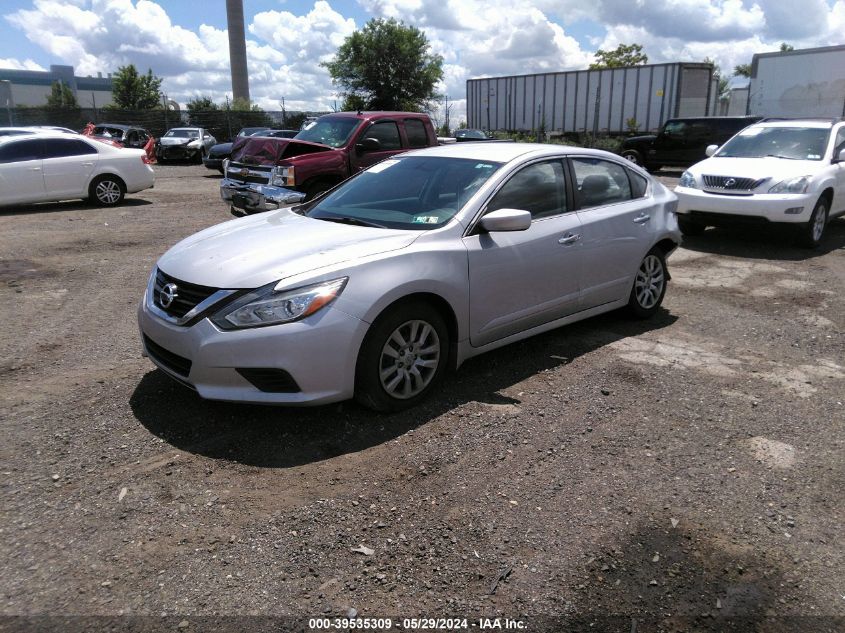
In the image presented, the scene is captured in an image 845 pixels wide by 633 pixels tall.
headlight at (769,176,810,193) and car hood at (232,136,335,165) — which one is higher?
car hood at (232,136,335,165)

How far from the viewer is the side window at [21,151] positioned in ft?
39.9

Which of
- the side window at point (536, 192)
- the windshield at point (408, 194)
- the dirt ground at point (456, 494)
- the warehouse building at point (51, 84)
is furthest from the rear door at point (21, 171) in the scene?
the warehouse building at point (51, 84)

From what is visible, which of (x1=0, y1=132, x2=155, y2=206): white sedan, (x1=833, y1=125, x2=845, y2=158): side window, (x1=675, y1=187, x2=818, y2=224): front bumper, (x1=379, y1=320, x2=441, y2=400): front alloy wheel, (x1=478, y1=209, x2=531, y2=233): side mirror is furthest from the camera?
(x1=0, y1=132, x2=155, y2=206): white sedan

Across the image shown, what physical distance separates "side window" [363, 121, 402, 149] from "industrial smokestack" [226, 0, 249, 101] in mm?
68806

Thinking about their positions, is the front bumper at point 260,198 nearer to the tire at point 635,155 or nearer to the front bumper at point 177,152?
Answer: the tire at point 635,155

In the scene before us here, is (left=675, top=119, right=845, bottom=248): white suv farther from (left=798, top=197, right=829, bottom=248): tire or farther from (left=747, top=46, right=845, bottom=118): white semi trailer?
(left=747, top=46, right=845, bottom=118): white semi trailer

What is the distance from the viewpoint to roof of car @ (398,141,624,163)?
491 centimetres

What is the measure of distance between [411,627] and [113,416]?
8.10ft

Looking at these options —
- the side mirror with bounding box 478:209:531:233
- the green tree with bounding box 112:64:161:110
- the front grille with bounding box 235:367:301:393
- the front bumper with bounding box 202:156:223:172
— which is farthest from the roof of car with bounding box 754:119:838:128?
the green tree with bounding box 112:64:161:110

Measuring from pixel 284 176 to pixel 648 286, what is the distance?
235 inches

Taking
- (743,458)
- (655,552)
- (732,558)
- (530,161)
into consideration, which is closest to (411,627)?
(655,552)

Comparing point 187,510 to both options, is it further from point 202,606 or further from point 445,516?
point 445,516

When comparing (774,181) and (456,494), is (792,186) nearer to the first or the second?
(774,181)

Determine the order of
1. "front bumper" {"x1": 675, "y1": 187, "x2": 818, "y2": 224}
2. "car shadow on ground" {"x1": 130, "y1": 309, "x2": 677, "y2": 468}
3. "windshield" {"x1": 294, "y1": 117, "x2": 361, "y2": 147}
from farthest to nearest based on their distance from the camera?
"windshield" {"x1": 294, "y1": 117, "x2": 361, "y2": 147}
"front bumper" {"x1": 675, "y1": 187, "x2": 818, "y2": 224}
"car shadow on ground" {"x1": 130, "y1": 309, "x2": 677, "y2": 468}
